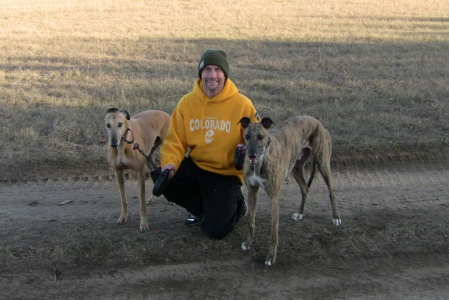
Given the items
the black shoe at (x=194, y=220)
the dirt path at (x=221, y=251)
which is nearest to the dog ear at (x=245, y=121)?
the dirt path at (x=221, y=251)

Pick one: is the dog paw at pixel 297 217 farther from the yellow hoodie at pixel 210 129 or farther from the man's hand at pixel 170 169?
the man's hand at pixel 170 169

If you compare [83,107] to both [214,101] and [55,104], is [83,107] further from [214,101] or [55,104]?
[214,101]

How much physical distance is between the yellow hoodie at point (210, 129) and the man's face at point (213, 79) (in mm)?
55

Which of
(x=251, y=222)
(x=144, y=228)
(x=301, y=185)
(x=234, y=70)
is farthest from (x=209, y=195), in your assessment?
(x=234, y=70)

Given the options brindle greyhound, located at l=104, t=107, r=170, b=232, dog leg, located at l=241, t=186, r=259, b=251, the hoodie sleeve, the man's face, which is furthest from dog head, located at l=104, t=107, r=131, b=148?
dog leg, located at l=241, t=186, r=259, b=251

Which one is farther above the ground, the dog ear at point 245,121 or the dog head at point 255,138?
the dog ear at point 245,121

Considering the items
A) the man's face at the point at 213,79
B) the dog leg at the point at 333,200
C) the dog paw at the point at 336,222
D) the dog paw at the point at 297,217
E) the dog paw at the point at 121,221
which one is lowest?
the dog paw at the point at 121,221

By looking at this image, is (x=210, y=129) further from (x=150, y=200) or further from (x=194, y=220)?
(x=150, y=200)

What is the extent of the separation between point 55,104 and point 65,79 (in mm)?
2438

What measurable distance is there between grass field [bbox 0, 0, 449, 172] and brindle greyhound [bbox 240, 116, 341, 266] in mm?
2231

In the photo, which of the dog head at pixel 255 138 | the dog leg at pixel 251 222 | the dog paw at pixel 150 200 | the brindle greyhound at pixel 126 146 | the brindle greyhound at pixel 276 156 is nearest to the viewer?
the dog head at pixel 255 138

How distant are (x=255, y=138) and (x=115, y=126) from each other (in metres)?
1.72

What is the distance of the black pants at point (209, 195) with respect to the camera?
5586 mm

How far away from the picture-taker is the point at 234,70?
44.4 feet
